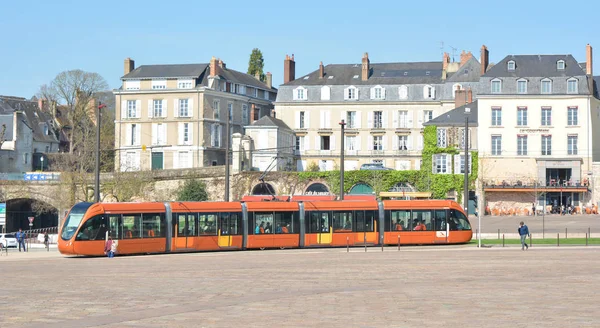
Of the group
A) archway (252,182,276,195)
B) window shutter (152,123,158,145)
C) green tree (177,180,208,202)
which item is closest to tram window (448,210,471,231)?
archway (252,182,276,195)

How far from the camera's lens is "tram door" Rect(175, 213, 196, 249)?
41062 mm

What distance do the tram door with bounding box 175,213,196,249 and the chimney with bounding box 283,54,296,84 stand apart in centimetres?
5362

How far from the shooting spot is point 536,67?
77.1 m

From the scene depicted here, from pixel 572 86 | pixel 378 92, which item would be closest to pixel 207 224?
pixel 572 86

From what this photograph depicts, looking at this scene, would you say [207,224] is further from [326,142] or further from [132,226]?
[326,142]

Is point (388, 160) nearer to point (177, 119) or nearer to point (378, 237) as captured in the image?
point (177, 119)

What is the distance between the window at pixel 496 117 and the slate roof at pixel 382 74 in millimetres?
12876

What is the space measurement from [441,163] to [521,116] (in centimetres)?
732

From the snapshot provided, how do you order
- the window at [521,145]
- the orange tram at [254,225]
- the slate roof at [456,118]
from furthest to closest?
the slate roof at [456,118]
the window at [521,145]
the orange tram at [254,225]

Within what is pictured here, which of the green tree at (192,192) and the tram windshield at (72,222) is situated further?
the green tree at (192,192)

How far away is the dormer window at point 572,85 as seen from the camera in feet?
247

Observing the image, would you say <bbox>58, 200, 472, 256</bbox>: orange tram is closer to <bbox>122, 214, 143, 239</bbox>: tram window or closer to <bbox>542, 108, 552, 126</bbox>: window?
<bbox>122, 214, 143, 239</bbox>: tram window

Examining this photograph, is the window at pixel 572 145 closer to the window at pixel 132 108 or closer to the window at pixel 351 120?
the window at pixel 351 120

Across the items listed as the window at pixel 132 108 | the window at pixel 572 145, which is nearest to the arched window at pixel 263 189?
the window at pixel 132 108
